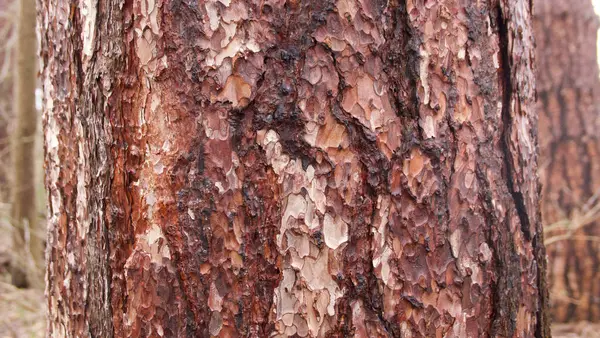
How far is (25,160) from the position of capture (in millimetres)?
5219

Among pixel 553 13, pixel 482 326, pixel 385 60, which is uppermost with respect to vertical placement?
pixel 553 13

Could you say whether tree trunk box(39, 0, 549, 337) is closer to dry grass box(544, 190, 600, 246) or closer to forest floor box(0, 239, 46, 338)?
dry grass box(544, 190, 600, 246)

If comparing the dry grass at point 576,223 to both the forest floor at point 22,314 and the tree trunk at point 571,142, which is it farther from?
the forest floor at point 22,314

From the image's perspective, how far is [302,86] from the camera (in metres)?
0.86

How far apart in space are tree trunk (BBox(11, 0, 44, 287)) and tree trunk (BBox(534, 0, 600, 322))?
421 cm

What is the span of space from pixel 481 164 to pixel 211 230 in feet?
1.57

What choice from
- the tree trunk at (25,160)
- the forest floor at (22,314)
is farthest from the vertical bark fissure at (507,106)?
the tree trunk at (25,160)

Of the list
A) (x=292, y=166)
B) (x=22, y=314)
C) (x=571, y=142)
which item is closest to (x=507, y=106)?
(x=292, y=166)

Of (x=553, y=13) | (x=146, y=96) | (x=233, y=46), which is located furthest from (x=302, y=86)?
(x=553, y=13)

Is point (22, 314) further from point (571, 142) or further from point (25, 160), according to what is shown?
point (571, 142)

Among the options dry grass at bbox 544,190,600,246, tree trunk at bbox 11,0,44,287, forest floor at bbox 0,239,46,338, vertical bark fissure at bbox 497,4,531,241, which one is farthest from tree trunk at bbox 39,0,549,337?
tree trunk at bbox 11,0,44,287

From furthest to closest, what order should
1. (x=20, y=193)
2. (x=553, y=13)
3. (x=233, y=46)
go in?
(x=20, y=193) → (x=553, y=13) → (x=233, y=46)

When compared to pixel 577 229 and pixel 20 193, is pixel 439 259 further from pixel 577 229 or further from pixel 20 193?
pixel 20 193

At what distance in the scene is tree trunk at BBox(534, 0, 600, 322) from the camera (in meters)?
3.49
